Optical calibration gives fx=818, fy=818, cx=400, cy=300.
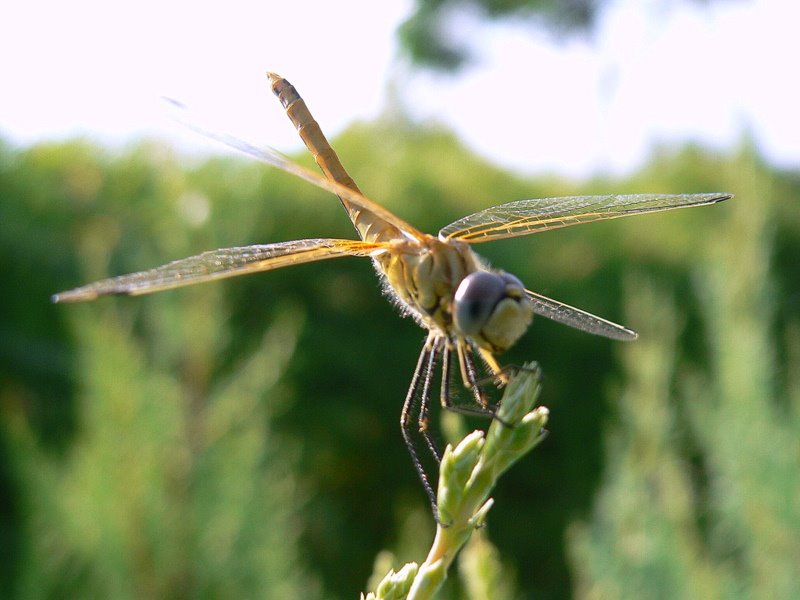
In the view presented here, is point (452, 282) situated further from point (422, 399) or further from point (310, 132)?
point (310, 132)

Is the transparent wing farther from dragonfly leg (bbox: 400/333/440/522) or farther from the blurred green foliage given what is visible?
the blurred green foliage

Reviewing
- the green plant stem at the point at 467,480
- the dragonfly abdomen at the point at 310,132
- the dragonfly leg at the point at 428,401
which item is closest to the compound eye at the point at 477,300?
the dragonfly leg at the point at 428,401

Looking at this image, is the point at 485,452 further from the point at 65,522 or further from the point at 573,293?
the point at 573,293

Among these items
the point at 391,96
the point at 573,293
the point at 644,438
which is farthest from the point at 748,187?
the point at 391,96

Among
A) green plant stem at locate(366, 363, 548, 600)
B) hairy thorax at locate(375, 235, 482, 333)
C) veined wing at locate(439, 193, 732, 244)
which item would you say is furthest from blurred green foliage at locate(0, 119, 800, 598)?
veined wing at locate(439, 193, 732, 244)

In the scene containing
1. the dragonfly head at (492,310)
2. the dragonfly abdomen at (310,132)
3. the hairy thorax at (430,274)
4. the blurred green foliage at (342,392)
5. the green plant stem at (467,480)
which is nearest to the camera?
the green plant stem at (467,480)

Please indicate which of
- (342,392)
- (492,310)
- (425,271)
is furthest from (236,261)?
(342,392)

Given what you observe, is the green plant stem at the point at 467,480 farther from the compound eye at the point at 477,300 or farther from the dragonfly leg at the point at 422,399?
the dragonfly leg at the point at 422,399
